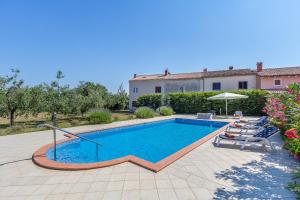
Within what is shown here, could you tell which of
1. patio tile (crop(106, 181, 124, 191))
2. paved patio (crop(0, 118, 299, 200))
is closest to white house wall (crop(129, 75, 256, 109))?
paved patio (crop(0, 118, 299, 200))

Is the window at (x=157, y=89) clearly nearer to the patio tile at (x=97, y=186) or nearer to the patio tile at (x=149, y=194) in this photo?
the patio tile at (x=97, y=186)

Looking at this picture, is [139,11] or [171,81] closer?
[139,11]

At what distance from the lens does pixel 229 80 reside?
84.4ft

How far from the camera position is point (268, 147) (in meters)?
7.20

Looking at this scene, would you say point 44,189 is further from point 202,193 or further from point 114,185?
point 202,193

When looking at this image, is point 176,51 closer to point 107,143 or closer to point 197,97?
point 197,97

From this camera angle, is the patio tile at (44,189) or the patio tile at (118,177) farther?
the patio tile at (118,177)

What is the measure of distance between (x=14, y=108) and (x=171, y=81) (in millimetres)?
22615

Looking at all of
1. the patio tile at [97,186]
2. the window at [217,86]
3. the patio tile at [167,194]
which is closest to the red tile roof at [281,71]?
the window at [217,86]

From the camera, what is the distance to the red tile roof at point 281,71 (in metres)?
24.0

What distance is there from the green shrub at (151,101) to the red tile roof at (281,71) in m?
14.8

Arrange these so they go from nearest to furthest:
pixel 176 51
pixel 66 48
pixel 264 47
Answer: pixel 264 47, pixel 66 48, pixel 176 51

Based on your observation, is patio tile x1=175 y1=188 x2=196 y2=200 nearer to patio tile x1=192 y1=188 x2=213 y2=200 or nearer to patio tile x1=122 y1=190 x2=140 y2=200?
patio tile x1=192 y1=188 x2=213 y2=200

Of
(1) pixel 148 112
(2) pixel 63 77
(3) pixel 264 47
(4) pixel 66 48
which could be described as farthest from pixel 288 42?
(4) pixel 66 48
